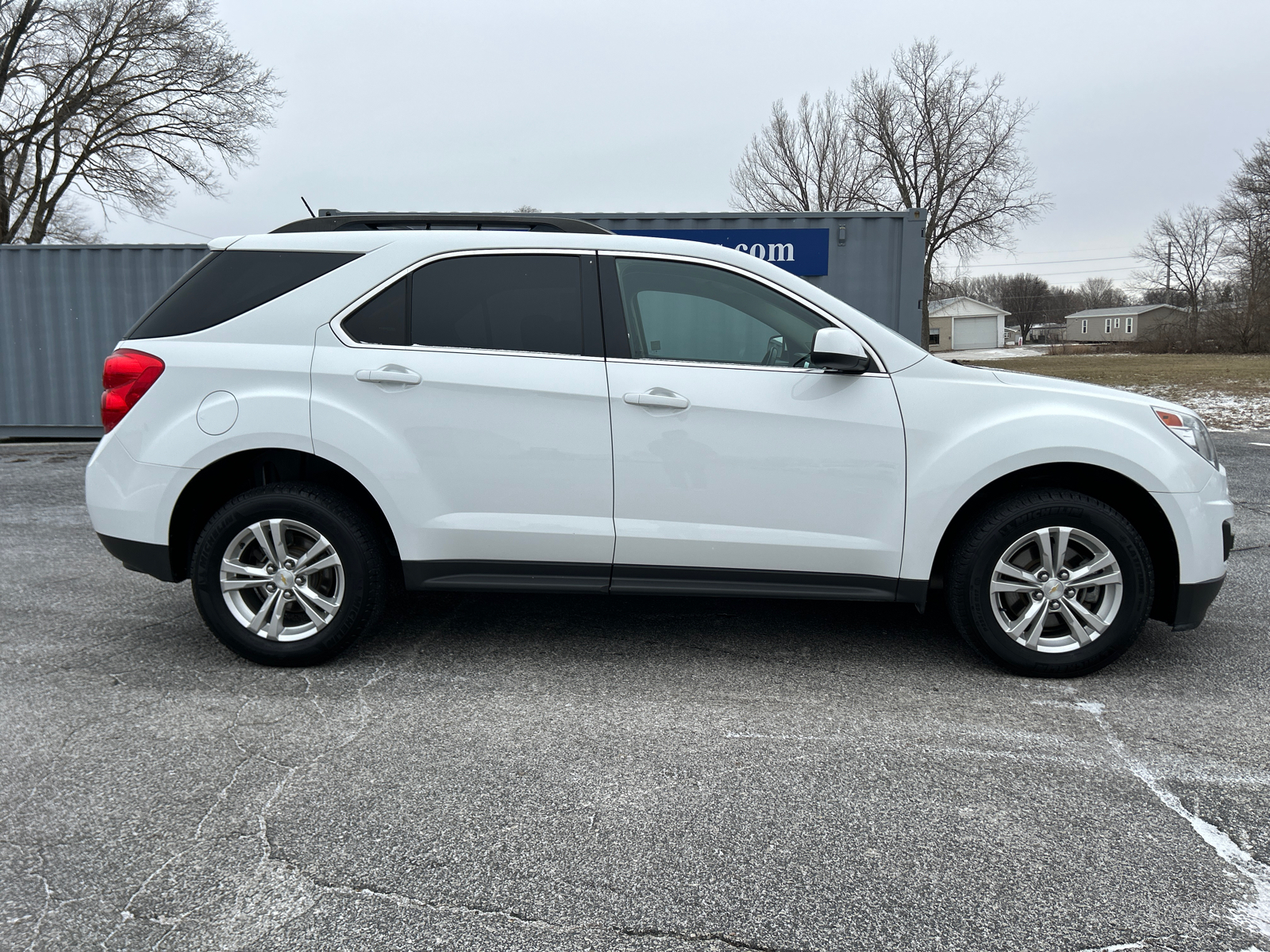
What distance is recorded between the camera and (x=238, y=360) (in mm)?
3727

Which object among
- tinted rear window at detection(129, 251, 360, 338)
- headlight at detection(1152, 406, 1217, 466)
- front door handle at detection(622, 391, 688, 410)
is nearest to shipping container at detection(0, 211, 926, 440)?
tinted rear window at detection(129, 251, 360, 338)

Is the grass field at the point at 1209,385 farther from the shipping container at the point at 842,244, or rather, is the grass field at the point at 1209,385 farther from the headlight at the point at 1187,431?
the headlight at the point at 1187,431

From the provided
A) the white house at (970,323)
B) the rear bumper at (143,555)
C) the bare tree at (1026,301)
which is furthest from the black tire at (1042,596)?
the bare tree at (1026,301)

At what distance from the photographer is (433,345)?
148 inches

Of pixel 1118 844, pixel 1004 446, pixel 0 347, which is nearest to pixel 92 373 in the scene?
pixel 0 347

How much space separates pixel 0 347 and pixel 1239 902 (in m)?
16.4

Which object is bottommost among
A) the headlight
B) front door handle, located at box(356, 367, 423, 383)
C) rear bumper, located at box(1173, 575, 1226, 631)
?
rear bumper, located at box(1173, 575, 1226, 631)

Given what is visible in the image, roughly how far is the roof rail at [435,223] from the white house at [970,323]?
320ft

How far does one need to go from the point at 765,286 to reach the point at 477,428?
1.34 meters

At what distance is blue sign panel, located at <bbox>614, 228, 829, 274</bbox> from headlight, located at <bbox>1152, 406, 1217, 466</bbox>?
298 inches

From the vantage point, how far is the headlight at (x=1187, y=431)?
3709 mm

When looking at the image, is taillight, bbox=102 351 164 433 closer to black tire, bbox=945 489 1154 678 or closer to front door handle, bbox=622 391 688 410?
front door handle, bbox=622 391 688 410

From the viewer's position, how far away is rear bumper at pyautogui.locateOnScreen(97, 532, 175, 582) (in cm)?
380

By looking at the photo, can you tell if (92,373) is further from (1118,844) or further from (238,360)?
(1118,844)
